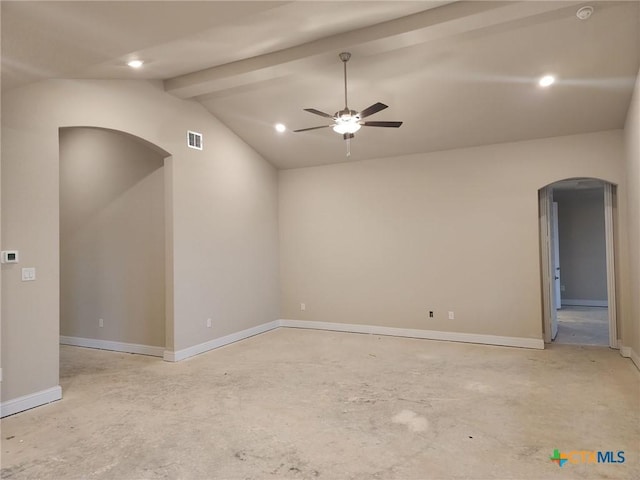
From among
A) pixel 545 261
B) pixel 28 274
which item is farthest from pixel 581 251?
pixel 28 274

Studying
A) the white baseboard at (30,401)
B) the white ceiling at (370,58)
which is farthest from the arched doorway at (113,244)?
the white baseboard at (30,401)

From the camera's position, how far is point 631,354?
4906 millimetres

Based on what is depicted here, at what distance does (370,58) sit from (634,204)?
10.6 feet

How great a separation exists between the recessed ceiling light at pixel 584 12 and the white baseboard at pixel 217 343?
5430mm

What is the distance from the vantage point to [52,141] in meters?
3.82

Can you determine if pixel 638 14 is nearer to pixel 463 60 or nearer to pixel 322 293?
pixel 463 60

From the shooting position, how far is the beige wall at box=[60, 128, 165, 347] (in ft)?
18.1

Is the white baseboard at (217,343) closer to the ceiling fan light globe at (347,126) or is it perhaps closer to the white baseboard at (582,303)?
the ceiling fan light globe at (347,126)

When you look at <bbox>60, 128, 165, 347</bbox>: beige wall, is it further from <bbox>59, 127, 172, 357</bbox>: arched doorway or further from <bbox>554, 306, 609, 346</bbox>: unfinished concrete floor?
<bbox>554, 306, 609, 346</bbox>: unfinished concrete floor

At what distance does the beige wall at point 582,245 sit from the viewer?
952 cm

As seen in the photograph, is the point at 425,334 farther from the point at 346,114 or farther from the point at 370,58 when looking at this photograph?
the point at 370,58

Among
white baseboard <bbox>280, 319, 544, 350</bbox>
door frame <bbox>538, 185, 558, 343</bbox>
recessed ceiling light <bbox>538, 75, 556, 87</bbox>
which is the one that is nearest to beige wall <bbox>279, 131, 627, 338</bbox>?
white baseboard <bbox>280, 319, 544, 350</bbox>

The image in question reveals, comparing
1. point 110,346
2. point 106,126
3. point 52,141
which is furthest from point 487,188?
point 110,346

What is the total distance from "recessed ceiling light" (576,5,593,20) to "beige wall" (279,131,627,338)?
2.30 m
